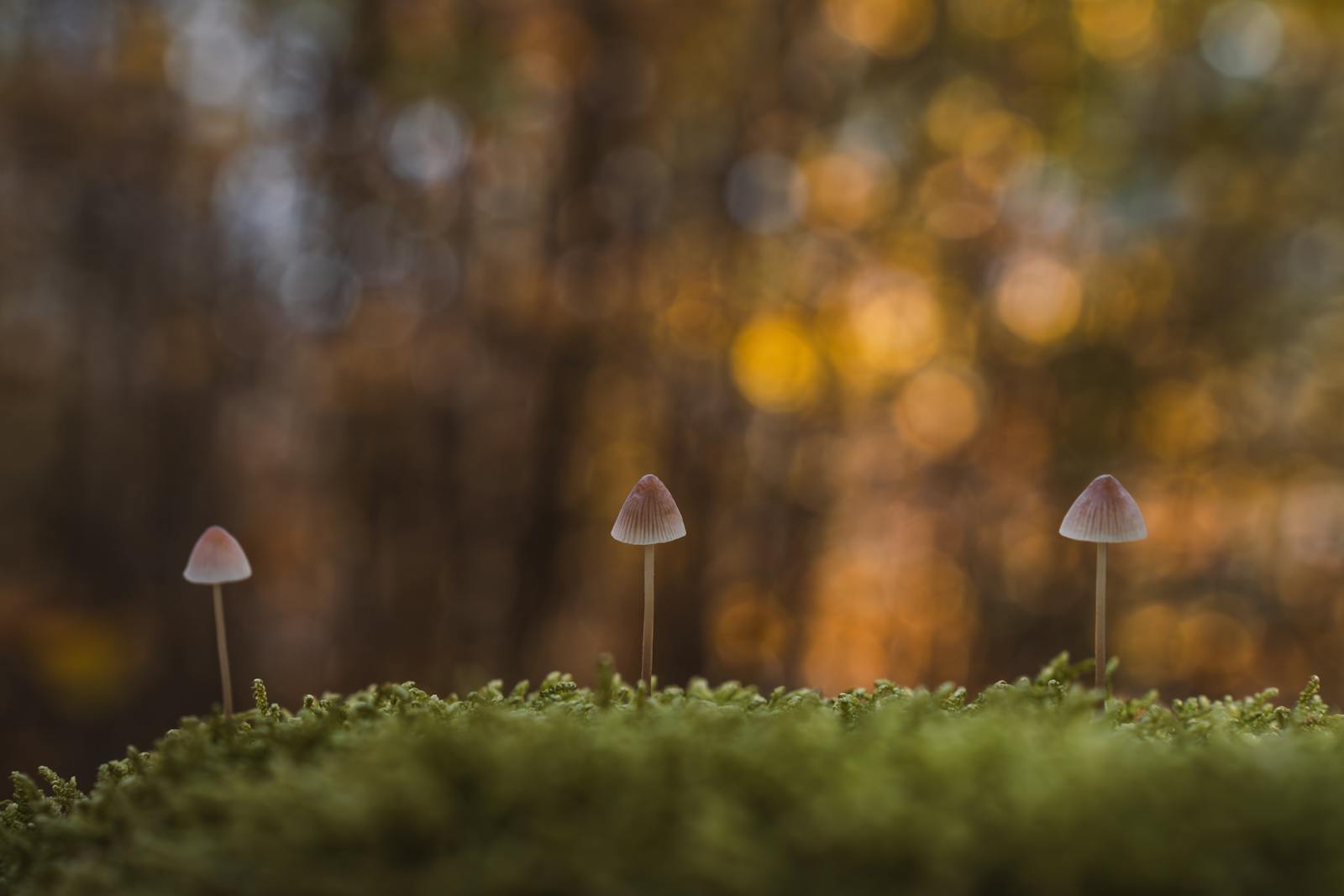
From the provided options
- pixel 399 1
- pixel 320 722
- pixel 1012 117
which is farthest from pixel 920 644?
pixel 399 1

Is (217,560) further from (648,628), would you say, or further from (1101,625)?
A: (1101,625)

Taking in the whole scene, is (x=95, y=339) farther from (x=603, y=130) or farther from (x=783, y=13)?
(x=783, y=13)

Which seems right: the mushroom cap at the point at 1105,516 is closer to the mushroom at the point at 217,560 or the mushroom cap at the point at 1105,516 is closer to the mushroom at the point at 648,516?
the mushroom at the point at 648,516

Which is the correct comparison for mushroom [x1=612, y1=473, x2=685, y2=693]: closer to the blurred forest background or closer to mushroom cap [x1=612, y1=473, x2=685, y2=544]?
mushroom cap [x1=612, y1=473, x2=685, y2=544]

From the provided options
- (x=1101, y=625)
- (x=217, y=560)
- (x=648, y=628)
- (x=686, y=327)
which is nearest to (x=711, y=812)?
(x=648, y=628)

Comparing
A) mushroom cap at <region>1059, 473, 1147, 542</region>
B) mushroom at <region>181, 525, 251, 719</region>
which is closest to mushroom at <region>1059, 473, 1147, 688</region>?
mushroom cap at <region>1059, 473, 1147, 542</region>

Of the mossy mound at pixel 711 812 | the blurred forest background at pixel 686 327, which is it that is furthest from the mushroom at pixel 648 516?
the blurred forest background at pixel 686 327

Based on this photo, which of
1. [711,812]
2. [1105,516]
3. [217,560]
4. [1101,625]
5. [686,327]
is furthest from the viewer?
[686,327]
